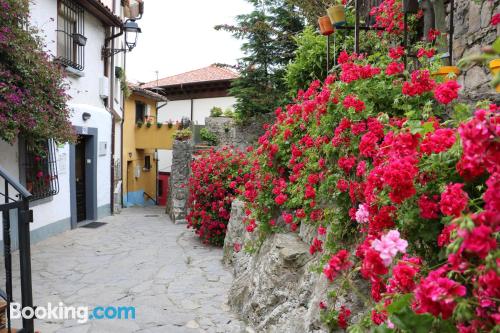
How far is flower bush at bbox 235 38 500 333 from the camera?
4.00 ft

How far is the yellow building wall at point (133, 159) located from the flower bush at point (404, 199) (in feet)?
44.5

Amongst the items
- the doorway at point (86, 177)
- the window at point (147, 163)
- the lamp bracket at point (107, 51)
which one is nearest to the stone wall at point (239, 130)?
the lamp bracket at point (107, 51)

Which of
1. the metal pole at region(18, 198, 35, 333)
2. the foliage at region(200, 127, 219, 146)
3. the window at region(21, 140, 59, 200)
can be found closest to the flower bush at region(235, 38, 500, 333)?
the metal pole at region(18, 198, 35, 333)

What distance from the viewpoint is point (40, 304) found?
501cm

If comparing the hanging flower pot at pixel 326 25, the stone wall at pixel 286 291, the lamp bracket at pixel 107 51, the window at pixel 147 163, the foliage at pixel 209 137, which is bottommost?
the stone wall at pixel 286 291

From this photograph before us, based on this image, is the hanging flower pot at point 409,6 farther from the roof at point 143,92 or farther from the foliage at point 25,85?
the roof at point 143,92

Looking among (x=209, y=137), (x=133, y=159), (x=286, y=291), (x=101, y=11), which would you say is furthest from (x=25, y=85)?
(x=133, y=159)

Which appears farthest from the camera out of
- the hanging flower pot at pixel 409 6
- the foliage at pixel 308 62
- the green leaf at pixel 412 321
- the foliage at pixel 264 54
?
the foliage at pixel 264 54

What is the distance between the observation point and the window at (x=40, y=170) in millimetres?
7660

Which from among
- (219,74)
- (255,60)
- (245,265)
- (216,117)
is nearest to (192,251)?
(245,265)

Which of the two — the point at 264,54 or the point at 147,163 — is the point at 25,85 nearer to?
the point at 264,54

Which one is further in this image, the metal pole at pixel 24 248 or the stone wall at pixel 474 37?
the stone wall at pixel 474 37

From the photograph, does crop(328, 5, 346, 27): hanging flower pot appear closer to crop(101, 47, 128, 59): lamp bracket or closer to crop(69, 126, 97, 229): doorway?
crop(69, 126, 97, 229): doorway

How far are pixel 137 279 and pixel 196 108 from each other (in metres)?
15.7
